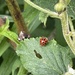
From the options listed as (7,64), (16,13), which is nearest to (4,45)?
(7,64)

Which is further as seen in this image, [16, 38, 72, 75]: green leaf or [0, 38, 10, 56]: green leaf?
[0, 38, 10, 56]: green leaf

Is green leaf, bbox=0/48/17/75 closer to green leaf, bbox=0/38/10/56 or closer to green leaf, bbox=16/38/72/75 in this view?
green leaf, bbox=0/38/10/56

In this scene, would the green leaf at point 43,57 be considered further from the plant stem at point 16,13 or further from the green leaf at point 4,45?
the green leaf at point 4,45

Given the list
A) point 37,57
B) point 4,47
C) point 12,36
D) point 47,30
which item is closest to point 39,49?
point 37,57

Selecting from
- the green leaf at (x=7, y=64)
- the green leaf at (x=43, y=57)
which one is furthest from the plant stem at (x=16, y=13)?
the green leaf at (x=7, y=64)

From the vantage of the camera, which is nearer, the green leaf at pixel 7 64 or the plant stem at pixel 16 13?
the plant stem at pixel 16 13

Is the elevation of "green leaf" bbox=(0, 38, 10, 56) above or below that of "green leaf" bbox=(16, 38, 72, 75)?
below

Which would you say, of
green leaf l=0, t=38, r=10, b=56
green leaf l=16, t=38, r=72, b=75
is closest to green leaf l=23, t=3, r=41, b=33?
green leaf l=0, t=38, r=10, b=56

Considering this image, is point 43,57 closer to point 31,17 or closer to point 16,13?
point 16,13

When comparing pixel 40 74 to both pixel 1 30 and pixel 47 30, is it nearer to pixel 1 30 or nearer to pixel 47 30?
pixel 1 30
